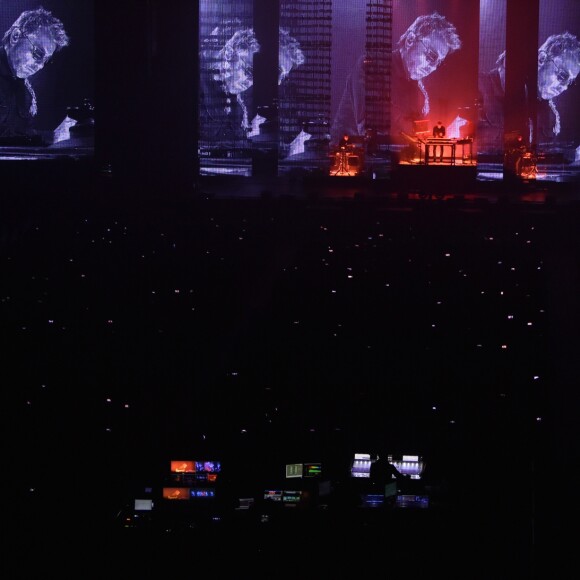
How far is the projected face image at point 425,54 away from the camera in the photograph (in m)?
10.9

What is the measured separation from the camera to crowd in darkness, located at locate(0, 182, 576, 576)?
5.51 m

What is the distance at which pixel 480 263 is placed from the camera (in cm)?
866

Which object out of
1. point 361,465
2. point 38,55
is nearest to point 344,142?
point 38,55

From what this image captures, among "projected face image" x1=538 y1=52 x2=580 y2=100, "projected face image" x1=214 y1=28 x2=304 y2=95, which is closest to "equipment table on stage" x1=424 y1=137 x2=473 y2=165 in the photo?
"projected face image" x1=538 y1=52 x2=580 y2=100

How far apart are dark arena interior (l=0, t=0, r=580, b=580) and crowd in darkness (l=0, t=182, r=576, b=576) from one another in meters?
0.03

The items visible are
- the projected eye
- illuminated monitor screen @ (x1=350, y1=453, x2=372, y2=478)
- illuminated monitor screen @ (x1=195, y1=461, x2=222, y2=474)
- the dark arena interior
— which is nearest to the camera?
the dark arena interior

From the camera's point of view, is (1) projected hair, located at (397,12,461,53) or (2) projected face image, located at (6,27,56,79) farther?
(1) projected hair, located at (397,12,461,53)

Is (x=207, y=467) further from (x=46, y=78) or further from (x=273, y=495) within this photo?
(x=46, y=78)

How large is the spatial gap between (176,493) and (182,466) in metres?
0.19

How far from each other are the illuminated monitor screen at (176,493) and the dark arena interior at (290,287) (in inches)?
1.2

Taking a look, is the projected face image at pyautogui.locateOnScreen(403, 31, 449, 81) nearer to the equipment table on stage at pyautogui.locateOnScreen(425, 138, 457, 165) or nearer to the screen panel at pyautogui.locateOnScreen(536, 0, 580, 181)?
the equipment table on stage at pyautogui.locateOnScreen(425, 138, 457, 165)

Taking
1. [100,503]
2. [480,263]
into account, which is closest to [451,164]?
[480,263]

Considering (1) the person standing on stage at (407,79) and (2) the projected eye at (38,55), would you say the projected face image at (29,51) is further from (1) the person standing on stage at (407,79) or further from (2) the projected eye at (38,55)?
(1) the person standing on stage at (407,79)

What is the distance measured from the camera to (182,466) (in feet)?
17.3
